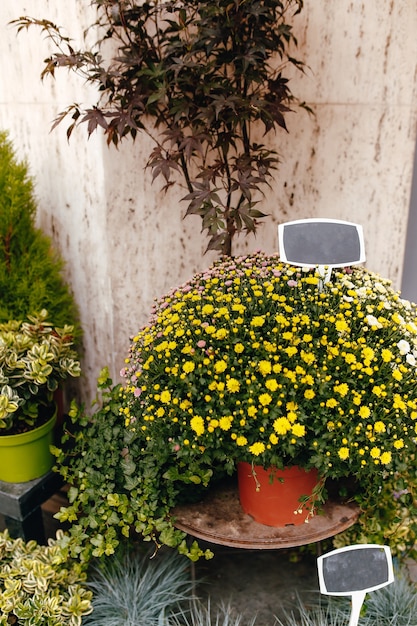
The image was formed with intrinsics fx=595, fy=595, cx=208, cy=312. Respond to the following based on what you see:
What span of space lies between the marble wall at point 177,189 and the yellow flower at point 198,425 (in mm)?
1239

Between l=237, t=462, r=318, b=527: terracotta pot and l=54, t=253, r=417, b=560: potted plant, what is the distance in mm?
71

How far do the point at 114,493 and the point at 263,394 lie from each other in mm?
689

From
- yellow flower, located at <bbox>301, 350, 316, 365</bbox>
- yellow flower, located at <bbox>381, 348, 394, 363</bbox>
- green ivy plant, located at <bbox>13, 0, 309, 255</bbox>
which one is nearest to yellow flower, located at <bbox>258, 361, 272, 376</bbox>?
yellow flower, located at <bbox>301, 350, 316, 365</bbox>

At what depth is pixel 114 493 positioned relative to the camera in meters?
1.99

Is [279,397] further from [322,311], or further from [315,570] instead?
[315,570]

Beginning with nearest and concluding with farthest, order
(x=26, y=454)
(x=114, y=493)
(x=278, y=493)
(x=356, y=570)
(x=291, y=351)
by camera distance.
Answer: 1. (x=356, y=570)
2. (x=291, y=351)
3. (x=278, y=493)
4. (x=114, y=493)
5. (x=26, y=454)

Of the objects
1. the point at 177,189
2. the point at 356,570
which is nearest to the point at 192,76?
the point at 177,189

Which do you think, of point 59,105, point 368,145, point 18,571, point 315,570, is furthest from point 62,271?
point 315,570

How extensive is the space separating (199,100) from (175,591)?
194 cm

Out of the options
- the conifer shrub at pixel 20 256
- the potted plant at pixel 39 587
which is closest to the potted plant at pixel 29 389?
the conifer shrub at pixel 20 256

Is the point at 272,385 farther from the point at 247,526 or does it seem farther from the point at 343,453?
the point at 247,526

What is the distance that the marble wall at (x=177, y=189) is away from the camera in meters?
2.56

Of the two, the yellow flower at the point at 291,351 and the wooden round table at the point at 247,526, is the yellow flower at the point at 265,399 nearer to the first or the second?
the yellow flower at the point at 291,351

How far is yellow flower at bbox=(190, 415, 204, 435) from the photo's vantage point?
165cm
